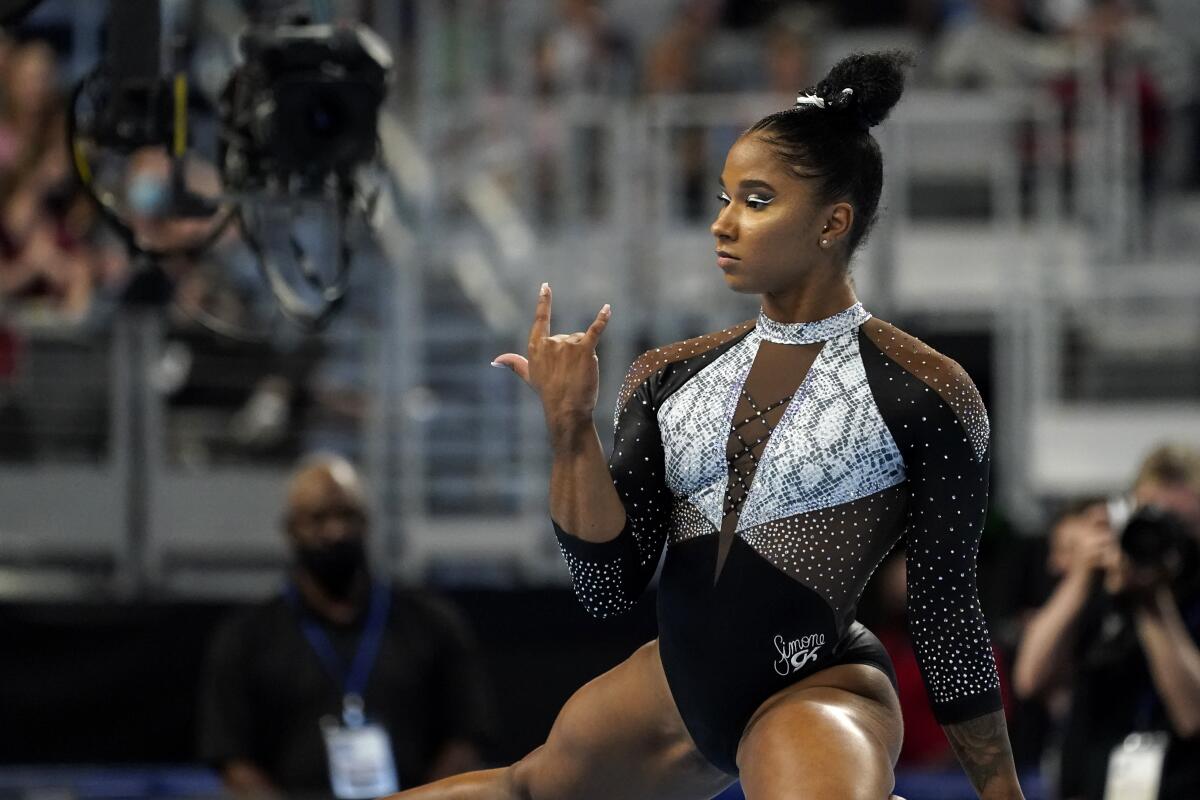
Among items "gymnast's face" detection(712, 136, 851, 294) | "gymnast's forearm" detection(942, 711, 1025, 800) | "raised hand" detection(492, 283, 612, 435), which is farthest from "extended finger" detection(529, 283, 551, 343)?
"gymnast's forearm" detection(942, 711, 1025, 800)

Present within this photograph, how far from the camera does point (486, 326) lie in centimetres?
808

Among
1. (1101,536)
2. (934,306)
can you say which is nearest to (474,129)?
(934,306)

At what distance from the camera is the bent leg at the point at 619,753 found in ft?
10.2

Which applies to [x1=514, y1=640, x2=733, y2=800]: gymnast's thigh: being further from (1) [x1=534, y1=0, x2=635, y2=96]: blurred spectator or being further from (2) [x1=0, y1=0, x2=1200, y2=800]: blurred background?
(1) [x1=534, y1=0, x2=635, y2=96]: blurred spectator

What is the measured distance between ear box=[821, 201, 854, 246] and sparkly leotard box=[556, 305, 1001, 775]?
5.1 inches

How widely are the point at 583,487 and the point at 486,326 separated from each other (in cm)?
520

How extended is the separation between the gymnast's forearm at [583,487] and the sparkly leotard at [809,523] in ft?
0.12

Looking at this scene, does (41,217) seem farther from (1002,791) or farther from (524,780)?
(1002,791)

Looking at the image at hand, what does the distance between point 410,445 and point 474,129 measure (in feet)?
5.25

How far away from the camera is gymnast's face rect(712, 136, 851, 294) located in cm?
302

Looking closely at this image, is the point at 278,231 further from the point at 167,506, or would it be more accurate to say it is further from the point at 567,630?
the point at 567,630

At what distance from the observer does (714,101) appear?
8.20 m

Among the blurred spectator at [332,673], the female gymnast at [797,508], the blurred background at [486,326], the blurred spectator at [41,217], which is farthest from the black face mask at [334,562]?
the female gymnast at [797,508]

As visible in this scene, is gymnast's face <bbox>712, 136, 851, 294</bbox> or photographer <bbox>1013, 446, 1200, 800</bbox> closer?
gymnast's face <bbox>712, 136, 851, 294</bbox>
